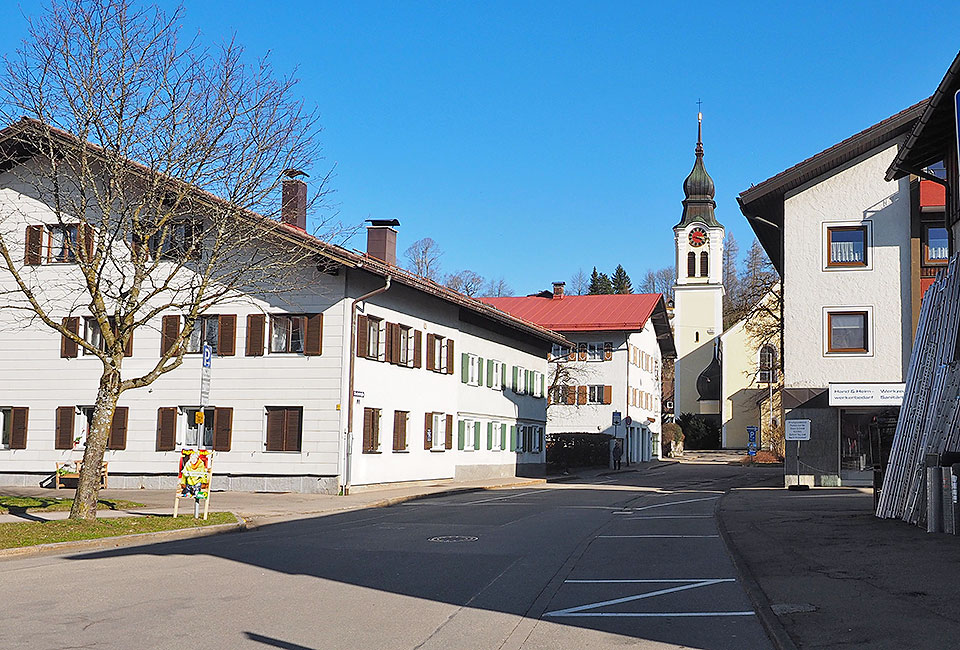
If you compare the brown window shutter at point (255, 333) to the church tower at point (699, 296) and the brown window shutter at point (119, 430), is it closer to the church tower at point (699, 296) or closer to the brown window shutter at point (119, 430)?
the brown window shutter at point (119, 430)

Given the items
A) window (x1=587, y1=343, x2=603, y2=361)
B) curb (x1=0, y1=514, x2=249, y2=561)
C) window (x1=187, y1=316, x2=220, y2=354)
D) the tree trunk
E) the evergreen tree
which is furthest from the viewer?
the evergreen tree

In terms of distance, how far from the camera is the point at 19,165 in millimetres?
32000

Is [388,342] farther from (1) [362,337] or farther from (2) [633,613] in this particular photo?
(2) [633,613]

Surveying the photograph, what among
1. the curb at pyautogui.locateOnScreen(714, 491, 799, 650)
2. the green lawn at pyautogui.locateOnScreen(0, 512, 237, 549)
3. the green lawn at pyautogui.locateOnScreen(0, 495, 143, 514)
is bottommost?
the green lawn at pyautogui.locateOnScreen(0, 495, 143, 514)

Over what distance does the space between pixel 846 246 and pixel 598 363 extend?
96.2 feet

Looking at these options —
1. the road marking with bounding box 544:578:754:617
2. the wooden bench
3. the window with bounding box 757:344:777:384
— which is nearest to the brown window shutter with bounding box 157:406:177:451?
the wooden bench

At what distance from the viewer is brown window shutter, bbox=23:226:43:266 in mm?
31922

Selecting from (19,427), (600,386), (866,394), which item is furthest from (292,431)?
(600,386)

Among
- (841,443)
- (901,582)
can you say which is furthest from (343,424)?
(901,582)

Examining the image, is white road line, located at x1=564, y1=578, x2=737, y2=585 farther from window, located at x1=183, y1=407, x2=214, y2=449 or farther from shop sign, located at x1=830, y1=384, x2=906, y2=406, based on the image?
shop sign, located at x1=830, y1=384, x2=906, y2=406

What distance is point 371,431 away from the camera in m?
31.1

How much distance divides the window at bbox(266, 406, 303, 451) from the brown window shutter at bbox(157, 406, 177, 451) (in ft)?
9.69

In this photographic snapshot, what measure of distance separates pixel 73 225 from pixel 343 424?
1028cm

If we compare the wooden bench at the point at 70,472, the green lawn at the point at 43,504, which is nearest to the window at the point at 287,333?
the wooden bench at the point at 70,472
